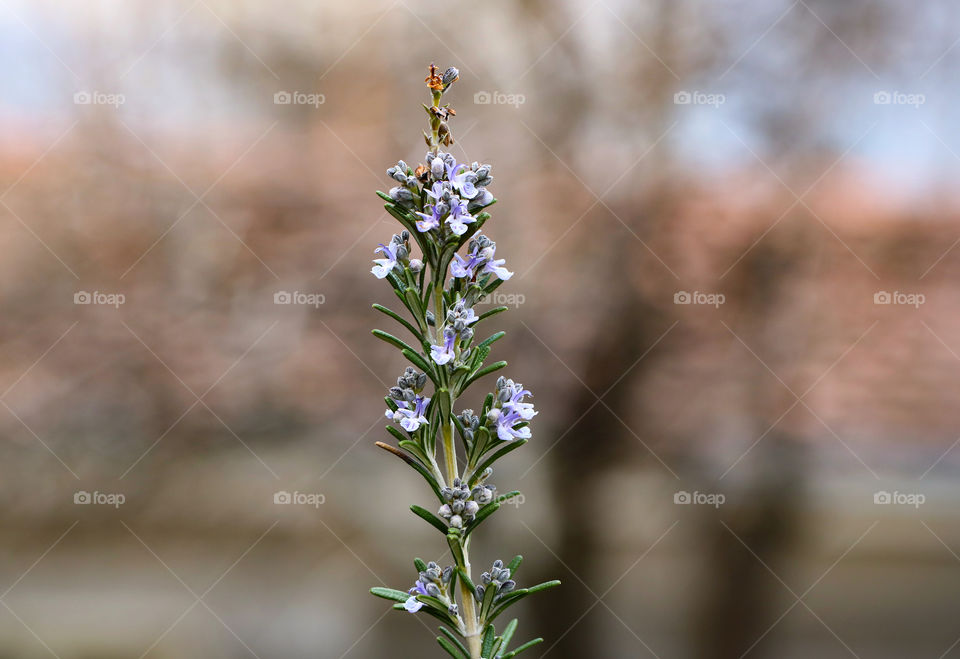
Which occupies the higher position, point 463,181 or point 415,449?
point 463,181

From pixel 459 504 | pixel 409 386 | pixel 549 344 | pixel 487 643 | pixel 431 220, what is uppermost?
pixel 549 344

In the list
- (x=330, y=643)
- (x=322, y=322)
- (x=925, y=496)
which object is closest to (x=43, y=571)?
(x=330, y=643)

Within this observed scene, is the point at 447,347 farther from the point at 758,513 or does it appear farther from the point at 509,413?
the point at 758,513

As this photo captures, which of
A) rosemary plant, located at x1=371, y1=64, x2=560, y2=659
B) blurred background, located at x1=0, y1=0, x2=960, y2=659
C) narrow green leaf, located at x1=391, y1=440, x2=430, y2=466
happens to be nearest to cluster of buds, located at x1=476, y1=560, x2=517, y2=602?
rosemary plant, located at x1=371, y1=64, x2=560, y2=659

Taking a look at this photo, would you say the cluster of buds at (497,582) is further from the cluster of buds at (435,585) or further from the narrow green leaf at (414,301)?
the narrow green leaf at (414,301)

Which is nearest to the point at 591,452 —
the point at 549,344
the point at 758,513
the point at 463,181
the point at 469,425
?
the point at 549,344

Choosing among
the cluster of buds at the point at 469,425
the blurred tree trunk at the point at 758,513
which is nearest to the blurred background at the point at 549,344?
the blurred tree trunk at the point at 758,513

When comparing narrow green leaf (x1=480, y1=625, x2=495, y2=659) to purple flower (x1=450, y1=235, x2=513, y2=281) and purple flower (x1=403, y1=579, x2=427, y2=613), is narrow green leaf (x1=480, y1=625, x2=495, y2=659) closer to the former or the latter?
purple flower (x1=403, y1=579, x2=427, y2=613)

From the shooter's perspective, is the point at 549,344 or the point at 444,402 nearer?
the point at 444,402
